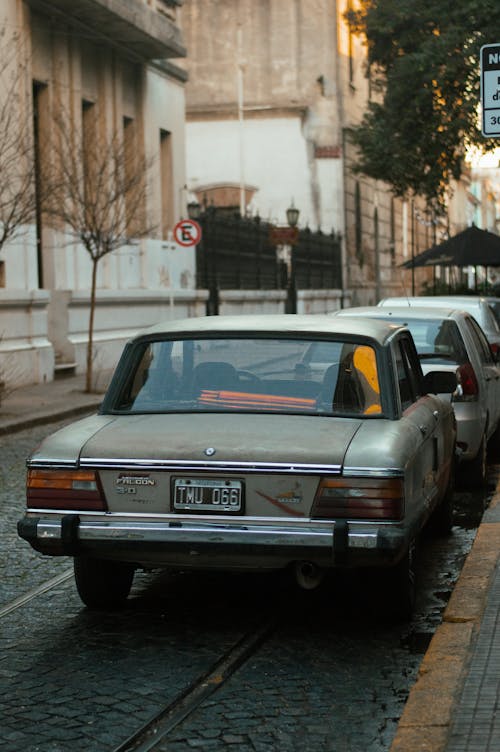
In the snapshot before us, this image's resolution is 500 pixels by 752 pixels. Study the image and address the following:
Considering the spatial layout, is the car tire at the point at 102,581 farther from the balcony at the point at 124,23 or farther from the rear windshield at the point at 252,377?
the balcony at the point at 124,23

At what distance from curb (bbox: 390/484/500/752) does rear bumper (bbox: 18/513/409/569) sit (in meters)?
0.47

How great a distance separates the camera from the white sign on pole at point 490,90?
7.97 meters

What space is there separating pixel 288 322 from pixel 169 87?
92.5ft

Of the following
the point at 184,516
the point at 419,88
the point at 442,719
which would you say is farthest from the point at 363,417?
the point at 419,88

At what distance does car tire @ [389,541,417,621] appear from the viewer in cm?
639

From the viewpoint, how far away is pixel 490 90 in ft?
26.5

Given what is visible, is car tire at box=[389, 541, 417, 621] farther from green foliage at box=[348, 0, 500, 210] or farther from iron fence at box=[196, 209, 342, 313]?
iron fence at box=[196, 209, 342, 313]

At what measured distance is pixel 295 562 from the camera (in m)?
6.05

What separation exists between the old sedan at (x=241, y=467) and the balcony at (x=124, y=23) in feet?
65.1

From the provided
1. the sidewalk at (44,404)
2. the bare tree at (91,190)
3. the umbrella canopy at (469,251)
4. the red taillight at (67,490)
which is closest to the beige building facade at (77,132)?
the bare tree at (91,190)

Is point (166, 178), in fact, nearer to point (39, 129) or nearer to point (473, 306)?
point (39, 129)

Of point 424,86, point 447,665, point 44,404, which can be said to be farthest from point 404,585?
point 424,86

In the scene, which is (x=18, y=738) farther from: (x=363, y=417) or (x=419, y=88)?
(x=419, y=88)

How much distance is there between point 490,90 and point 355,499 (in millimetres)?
3229
